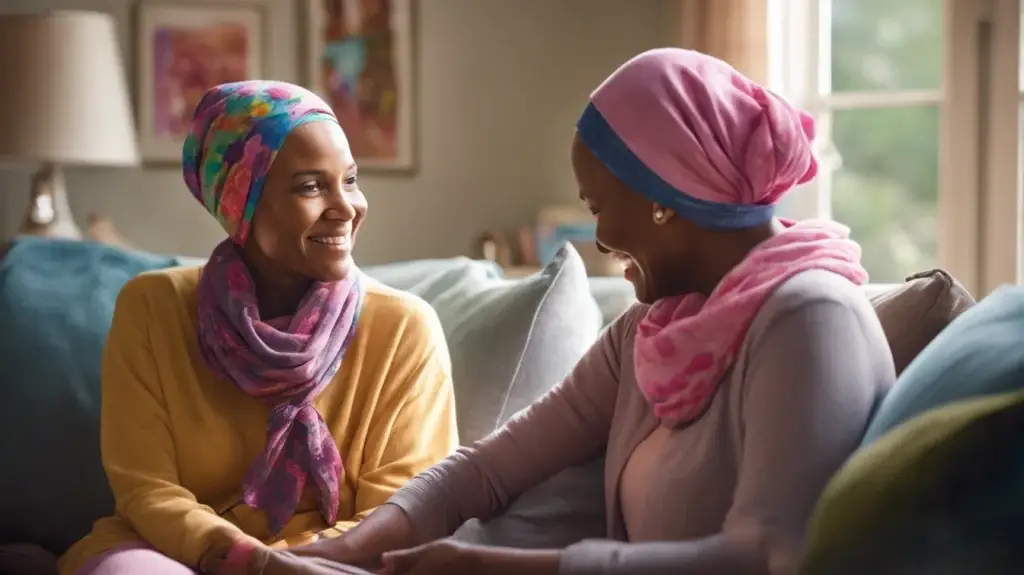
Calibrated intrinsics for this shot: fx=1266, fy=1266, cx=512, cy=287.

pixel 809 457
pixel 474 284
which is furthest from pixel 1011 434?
pixel 474 284

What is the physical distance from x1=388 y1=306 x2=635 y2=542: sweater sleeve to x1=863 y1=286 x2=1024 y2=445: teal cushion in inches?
18.5

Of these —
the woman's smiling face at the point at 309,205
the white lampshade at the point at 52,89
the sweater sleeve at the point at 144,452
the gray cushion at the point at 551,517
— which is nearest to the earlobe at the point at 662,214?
the gray cushion at the point at 551,517

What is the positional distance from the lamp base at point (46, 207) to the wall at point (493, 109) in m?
0.99

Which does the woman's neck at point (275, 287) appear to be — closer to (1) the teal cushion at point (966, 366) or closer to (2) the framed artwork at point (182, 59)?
(1) the teal cushion at point (966, 366)

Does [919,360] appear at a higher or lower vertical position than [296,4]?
lower

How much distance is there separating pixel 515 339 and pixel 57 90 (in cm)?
194

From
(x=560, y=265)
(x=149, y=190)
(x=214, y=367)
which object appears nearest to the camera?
(x=214, y=367)

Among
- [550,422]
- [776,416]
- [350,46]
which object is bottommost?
[550,422]

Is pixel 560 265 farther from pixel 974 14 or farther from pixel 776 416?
pixel 974 14

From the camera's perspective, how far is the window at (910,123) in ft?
9.98

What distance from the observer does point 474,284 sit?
214cm

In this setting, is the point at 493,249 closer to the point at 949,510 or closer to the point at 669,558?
the point at 669,558

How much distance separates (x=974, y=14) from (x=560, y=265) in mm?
1571

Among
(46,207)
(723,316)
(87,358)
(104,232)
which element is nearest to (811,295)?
(723,316)
